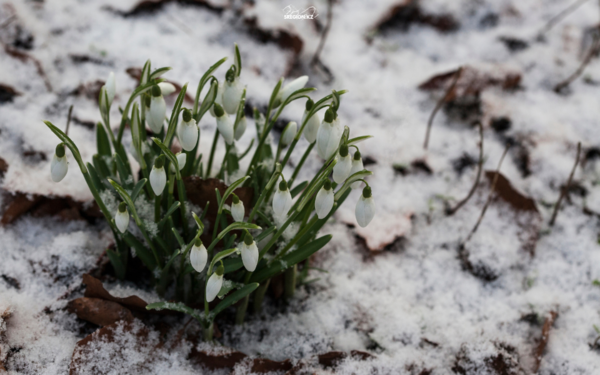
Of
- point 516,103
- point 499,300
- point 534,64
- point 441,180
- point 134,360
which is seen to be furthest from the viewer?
point 534,64

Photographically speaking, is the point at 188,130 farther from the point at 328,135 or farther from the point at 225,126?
the point at 328,135

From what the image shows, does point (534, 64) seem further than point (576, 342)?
Yes

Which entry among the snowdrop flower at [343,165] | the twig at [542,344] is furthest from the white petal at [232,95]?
the twig at [542,344]

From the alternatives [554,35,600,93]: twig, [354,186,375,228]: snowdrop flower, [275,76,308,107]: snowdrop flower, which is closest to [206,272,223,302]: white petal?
[354,186,375,228]: snowdrop flower

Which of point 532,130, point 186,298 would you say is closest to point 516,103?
point 532,130

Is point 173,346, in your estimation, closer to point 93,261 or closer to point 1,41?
point 93,261

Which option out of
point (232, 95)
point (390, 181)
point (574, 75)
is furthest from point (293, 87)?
point (574, 75)

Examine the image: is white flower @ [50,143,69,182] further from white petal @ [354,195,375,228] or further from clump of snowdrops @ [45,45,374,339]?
white petal @ [354,195,375,228]

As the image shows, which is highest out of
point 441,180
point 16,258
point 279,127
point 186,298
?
point 441,180
